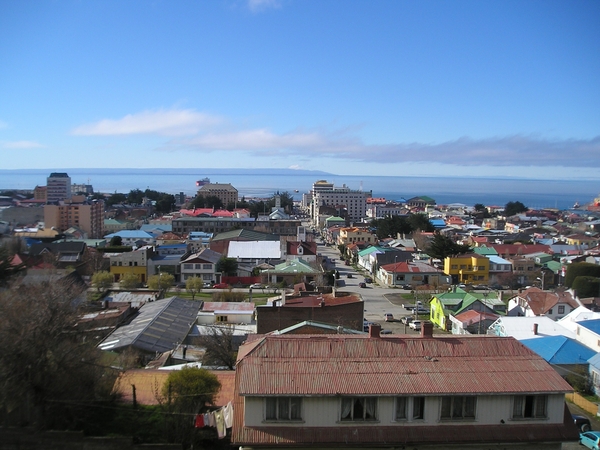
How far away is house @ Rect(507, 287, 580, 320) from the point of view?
1897 cm

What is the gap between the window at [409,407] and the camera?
6.23 meters

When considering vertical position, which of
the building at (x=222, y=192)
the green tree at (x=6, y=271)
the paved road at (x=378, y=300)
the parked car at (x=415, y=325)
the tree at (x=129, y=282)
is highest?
the building at (x=222, y=192)

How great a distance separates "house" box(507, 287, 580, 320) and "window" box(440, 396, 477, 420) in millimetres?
14028

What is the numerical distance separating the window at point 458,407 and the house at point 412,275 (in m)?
22.3

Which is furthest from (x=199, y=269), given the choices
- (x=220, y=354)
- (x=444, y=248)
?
(x=220, y=354)

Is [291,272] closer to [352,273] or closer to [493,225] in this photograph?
[352,273]

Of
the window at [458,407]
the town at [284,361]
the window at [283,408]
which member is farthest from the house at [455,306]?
the window at [283,408]

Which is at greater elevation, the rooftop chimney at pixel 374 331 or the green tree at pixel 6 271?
the rooftop chimney at pixel 374 331

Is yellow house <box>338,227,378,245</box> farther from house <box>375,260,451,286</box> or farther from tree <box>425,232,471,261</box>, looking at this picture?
house <box>375,260,451,286</box>

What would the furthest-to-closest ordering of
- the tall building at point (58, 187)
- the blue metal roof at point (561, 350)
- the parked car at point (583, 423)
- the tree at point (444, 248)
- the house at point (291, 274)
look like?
the tall building at point (58, 187) < the tree at point (444, 248) < the house at point (291, 274) < the blue metal roof at point (561, 350) < the parked car at point (583, 423)

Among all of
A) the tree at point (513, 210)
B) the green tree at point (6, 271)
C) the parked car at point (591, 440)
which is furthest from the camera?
the tree at point (513, 210)

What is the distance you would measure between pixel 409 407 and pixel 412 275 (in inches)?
902

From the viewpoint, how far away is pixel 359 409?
623cm

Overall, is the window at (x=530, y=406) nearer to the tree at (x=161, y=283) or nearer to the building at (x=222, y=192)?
the tree at (x=161, y=283)
